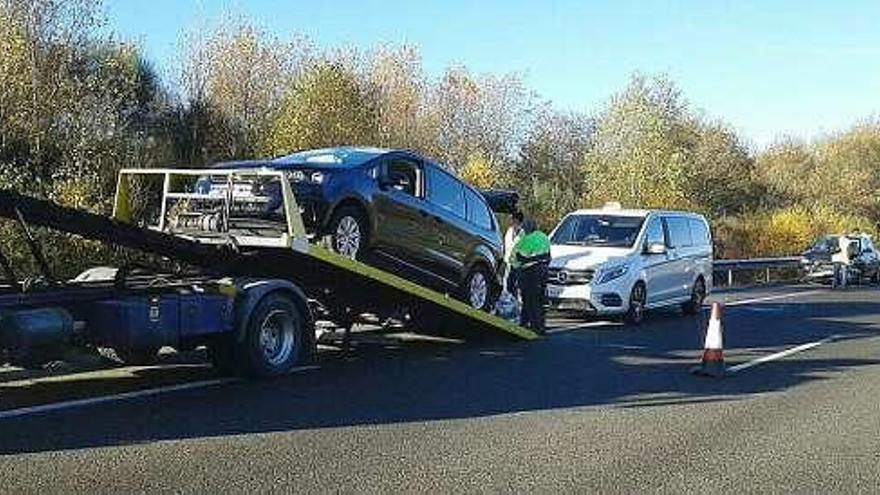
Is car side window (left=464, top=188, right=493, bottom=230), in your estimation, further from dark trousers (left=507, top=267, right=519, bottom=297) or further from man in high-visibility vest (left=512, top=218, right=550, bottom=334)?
dark trousers (left=507, top=267, right=519, bottom=297)

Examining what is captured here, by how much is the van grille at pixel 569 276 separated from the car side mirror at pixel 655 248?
53.8 inches

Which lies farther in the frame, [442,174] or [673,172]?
[673,172]

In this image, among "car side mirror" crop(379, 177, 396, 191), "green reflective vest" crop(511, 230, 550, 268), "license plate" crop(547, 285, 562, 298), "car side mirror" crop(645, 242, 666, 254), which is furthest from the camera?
"car side mirror" crop(645, 242, 666, 254)

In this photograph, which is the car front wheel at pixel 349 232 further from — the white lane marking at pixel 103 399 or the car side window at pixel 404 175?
the white lane marking at pixel 103 399

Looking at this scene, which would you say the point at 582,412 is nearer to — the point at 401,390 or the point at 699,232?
the point at 401,390

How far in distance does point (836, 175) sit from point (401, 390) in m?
58.1

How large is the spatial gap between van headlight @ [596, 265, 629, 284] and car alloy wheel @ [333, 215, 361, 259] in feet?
21.2

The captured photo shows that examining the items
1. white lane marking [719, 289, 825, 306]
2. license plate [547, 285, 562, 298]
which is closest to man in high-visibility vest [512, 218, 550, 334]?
license plate [547, 285, 562, 298]

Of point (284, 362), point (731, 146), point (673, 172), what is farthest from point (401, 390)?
point (731, 146)

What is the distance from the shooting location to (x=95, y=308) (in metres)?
9.05

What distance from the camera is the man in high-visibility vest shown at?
1501cm

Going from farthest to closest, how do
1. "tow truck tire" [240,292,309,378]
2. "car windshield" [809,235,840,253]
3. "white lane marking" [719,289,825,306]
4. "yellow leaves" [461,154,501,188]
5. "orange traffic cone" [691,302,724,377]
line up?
"yellow leaves" [461,154,501,188], "car windshield" [809,235,840,253], "white lane marking" [719,289,825,306], "orange traffic cone" [691,302,724,377], "tow truck tire" [240,292,309,378]

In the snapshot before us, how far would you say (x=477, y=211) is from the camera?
46.8 feet

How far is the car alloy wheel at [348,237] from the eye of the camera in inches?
438
